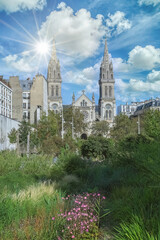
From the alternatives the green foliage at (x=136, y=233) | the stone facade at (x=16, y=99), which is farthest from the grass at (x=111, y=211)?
the stone facade at (x=16, y=99)

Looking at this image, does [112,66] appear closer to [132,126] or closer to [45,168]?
[132,126]

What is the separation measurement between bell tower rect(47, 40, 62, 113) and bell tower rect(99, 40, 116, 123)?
58.2 ft

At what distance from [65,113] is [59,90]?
36524 millimetres

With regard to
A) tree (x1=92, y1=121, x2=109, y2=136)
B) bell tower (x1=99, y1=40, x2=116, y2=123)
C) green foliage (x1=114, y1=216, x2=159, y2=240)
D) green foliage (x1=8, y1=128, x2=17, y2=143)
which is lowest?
green foliage (x1=114, y1=216, x2=159, y2=240)

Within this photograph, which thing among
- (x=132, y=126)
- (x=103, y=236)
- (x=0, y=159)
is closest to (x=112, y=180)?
(x=103, y=236)

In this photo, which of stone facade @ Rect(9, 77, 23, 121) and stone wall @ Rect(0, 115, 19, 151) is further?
stone facade @ Rect(9, 77, 23, 121)

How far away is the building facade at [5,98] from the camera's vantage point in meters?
47.0

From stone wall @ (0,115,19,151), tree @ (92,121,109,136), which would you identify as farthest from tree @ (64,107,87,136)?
stone wall @ (0,115,19,151)

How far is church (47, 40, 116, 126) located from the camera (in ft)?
287

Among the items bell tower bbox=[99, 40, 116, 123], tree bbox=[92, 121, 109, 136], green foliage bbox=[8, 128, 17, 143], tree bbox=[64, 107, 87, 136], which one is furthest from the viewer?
bell tower bbox=[99, 40, 116, 123]

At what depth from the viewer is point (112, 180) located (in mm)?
8047

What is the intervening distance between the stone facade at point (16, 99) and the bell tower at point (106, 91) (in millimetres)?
44263

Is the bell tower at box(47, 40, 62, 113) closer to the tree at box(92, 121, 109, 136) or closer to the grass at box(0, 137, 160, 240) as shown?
the tree at box(92, 121, 109, 136)

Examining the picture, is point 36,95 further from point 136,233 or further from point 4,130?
point 136,233
